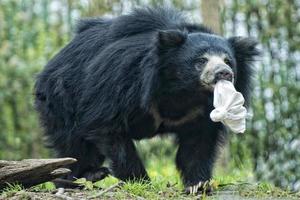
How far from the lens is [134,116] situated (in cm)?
635

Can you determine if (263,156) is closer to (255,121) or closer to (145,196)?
(255,121)

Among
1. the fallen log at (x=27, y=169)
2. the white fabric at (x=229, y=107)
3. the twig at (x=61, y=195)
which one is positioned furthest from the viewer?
the white fabric at (x=229, y=107)

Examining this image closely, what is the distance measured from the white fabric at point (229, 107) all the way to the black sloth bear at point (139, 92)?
21 cm

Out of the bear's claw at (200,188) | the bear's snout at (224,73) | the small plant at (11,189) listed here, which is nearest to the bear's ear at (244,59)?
the bear's snout at (224,73)

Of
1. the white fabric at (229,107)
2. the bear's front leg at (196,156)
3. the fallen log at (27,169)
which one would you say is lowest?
the bear's front leg at (196,156)

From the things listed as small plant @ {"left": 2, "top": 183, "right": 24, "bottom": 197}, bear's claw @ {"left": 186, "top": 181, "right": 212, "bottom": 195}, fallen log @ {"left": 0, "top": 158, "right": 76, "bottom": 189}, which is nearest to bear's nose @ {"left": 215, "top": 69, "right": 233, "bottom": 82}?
bear's claw @ {"left": 186, "top": 181, "right": 212, "bottom": 195}

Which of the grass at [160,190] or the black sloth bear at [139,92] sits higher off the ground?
the black sloth bear at [139,92]

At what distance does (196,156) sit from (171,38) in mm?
924

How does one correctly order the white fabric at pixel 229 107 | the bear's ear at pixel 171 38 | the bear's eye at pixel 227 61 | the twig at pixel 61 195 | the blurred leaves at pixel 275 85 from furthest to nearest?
the blurred leaves at pixel 275 85, the bear's ear at pixel 171 38, the bear's eye at pixel 227 61, the white fabric at pixel 229 107, the twig at pixel 61 195

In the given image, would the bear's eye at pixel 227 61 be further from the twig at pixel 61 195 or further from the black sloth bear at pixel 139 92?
the twig at pixel 61 195

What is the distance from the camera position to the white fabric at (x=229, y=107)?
566cm

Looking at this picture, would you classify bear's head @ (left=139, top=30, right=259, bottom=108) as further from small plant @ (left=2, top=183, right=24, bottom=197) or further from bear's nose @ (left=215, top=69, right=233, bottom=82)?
small plant @ (left=2, top=183, right=24, bottom=197)

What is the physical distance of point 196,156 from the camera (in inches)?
254

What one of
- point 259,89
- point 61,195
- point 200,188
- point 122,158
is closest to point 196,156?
point 200,188
